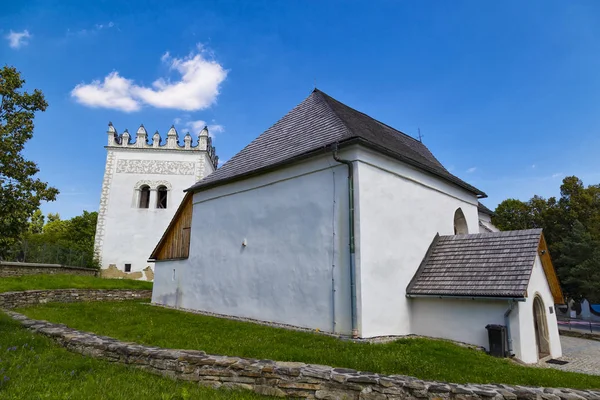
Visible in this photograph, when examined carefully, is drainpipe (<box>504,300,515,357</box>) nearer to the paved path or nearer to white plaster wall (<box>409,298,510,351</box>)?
white plaster wall (<box>409,298,510,351</box>)

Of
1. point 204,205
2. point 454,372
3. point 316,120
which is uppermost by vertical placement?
point 316,120

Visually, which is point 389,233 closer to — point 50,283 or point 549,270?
point 549,270

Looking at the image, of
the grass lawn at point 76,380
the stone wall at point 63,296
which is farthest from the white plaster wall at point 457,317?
the stone wall at point 63,296

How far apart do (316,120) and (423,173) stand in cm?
413

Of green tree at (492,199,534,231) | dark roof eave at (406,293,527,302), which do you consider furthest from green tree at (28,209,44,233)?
green tree at (492,199,534,231)

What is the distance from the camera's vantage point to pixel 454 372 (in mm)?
6492

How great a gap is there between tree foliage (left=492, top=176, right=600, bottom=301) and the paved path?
15.4 metres

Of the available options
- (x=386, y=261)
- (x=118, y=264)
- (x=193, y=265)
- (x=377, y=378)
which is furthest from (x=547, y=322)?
(x=118, y=264)

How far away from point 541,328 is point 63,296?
63.2ft

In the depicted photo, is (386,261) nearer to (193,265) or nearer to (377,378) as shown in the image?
(377,378)

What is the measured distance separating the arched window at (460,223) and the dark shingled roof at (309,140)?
1078 mm

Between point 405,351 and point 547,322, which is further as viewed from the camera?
point 547,322

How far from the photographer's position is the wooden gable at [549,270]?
36.9 feet

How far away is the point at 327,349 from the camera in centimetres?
770
